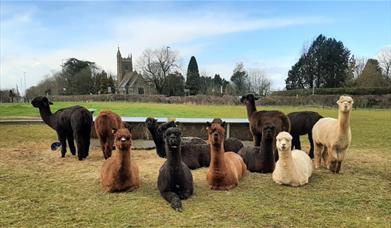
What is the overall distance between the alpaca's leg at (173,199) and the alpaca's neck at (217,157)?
98 cm

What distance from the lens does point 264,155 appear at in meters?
7.67

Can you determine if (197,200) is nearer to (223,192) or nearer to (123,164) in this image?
(223,192)

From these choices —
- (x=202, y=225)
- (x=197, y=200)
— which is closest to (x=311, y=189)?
(x=197, y=200)

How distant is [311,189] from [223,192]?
1.68 metres

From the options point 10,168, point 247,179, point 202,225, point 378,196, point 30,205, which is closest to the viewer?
point 202,225

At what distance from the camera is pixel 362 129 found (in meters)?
17.0

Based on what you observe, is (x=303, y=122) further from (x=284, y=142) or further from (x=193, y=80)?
(x=193, y=80)

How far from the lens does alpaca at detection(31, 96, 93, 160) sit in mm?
9055

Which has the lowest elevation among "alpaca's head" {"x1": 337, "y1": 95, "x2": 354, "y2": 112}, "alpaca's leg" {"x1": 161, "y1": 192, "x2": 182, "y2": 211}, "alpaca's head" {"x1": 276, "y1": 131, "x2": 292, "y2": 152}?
"alpaca's leg" {"x1": 161, "y1": 192, "x2": 182, "y2": 211}

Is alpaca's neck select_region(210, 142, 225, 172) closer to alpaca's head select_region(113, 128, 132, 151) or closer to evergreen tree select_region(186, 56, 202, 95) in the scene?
alpaca's head select_region(113, 128, 132, 151)

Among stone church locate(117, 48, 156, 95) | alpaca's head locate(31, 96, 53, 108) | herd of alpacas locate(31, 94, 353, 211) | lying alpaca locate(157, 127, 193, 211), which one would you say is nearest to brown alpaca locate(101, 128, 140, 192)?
herd of alpacas locate(31, 94, 353, 211)

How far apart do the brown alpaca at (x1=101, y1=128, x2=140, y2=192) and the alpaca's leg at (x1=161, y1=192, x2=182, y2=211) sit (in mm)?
788

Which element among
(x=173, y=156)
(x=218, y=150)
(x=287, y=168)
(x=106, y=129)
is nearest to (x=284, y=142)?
(x=287, y=168)

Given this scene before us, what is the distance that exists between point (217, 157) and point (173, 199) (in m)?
1.19
